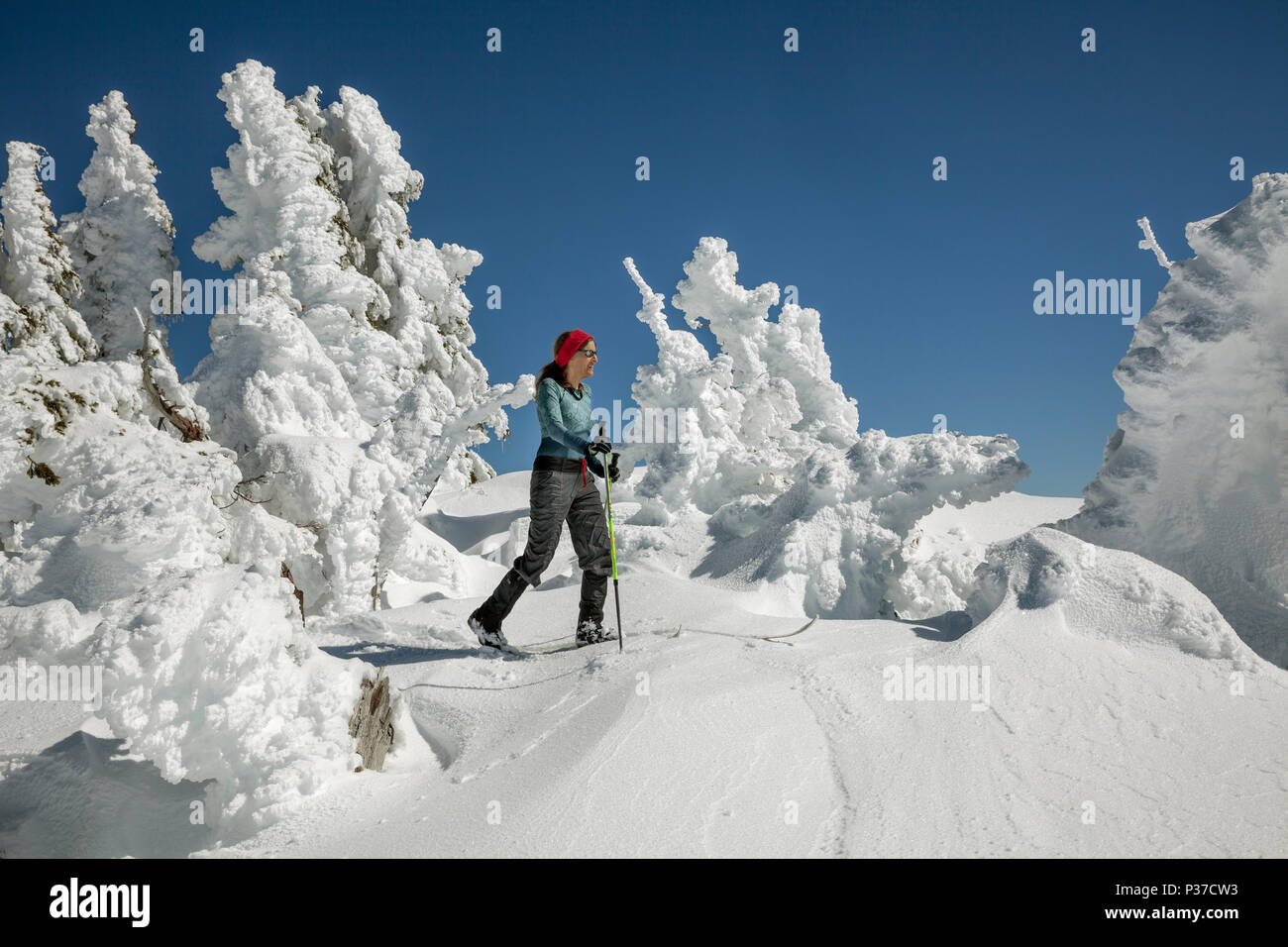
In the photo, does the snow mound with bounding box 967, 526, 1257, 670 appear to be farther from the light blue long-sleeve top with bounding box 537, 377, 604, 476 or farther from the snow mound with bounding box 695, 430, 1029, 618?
the light blue long-sleeve top with bounding box 537, 377, 604, 476

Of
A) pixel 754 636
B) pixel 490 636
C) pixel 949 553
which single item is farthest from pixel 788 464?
pixel 490 636

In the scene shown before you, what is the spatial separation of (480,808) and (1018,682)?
7.38 feet

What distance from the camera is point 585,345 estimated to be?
429 cm

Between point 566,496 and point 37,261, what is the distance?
39.1 feet

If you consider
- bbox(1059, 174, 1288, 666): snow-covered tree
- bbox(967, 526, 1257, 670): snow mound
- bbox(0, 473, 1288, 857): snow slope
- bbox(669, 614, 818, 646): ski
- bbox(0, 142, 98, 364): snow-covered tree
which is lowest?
bbox(0, 473, 1288, 857): snow slope

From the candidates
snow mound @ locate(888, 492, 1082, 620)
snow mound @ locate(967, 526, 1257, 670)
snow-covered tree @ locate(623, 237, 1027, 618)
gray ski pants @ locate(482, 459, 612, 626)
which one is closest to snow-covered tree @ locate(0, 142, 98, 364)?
snow-covered tree @ locate(623, 237, 1027, 618)

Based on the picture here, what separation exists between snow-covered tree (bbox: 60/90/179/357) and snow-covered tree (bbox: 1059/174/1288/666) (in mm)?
13743

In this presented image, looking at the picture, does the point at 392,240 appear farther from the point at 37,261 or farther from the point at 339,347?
the point at 37,261

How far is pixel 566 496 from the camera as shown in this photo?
4164mm

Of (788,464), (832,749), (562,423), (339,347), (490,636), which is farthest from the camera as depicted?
(339,347)

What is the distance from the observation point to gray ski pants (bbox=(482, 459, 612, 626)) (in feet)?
13.5

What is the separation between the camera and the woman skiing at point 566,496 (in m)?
4.12

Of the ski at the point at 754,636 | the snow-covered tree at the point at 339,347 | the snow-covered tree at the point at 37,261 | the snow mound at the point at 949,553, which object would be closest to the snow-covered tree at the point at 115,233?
the snow-covered tree at the point at 37,261
